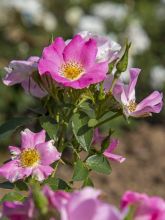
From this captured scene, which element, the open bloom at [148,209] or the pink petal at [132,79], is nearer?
the open bloom at [148,209]

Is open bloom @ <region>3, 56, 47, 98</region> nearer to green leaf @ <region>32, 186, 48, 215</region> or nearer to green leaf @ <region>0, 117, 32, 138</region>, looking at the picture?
green leaf @ <region>0, 117, 32, 138</region>

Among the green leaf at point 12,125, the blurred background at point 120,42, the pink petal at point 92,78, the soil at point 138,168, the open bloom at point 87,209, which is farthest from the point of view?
the blurred background at point 120,42

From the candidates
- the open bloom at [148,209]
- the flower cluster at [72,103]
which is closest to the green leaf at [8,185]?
the flower cluster at [72,103]

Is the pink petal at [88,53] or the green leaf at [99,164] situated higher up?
the pink petal at [88,53]

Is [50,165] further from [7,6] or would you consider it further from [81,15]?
[81,15]

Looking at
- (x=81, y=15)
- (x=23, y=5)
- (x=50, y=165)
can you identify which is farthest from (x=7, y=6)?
(x=50, y=165)

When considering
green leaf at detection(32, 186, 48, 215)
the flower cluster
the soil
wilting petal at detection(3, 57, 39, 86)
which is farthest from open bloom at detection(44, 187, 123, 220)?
the soil

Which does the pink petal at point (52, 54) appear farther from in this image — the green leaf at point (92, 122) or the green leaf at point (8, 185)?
the green leaf at point (8, 185)
